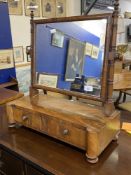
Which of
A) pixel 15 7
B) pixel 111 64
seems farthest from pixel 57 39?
pixel 15 7

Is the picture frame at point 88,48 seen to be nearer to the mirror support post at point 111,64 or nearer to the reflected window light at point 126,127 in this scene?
the mirror support post at point 111,64

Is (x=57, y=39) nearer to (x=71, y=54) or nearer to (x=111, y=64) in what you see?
(x=71, y=54)

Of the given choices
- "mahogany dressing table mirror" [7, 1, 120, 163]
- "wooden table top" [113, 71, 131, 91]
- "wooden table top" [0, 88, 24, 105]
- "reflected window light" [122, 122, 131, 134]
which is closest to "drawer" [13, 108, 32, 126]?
"mahogany dressing table mirror" [7, 1, 120, 163]

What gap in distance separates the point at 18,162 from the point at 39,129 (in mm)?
171

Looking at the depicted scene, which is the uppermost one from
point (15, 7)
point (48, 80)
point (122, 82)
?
point (15, 7)

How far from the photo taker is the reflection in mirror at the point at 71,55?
881mm

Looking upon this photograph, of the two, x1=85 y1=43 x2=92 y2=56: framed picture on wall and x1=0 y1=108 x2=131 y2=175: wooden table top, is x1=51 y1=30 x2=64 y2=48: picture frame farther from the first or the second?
x1=0 y1=108 x2=131 y2=175: wooden table top

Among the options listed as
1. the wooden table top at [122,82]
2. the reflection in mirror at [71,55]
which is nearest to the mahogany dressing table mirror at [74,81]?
the reflection in mirror at [71,55]

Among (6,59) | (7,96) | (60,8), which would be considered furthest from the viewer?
(60,8)

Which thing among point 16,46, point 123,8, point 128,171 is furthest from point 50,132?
point 123,8

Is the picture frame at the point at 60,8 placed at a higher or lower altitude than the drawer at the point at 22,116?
higher

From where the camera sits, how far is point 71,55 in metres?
0.98

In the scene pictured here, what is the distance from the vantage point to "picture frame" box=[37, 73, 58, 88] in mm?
1038

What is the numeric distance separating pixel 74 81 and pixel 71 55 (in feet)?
0.42
